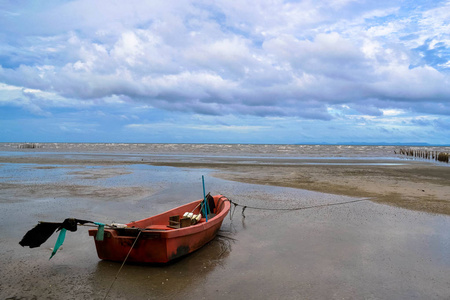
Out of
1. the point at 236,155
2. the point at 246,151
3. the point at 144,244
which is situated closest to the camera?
the point at 144,244

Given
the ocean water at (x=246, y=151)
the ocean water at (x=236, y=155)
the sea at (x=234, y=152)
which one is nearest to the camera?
the ocean water at (x=236, y=155)

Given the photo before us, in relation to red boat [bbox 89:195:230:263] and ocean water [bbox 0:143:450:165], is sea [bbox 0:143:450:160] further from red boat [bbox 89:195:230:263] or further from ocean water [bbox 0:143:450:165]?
red boat [bbox 89:195:230:263]

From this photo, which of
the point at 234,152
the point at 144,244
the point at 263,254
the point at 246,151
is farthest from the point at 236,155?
the point at 144,244

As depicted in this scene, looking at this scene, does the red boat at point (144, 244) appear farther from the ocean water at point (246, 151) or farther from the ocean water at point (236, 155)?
the ocean water at point (246, 151)

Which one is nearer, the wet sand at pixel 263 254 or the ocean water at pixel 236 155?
the wet sand at pixel 263 254

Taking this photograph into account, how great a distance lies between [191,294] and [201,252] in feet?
6.63

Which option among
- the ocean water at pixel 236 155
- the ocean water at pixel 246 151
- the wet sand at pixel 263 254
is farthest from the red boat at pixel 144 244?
the ocean water at pixel 246 151

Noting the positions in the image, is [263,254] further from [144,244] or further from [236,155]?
[236,155]

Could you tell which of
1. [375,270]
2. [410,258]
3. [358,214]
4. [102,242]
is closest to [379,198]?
[358,214]

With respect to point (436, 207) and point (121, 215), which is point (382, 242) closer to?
point (436, 207)

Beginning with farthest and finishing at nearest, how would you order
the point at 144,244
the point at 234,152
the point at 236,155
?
the point at 234,152
the point at 236,155
the point at 144,244

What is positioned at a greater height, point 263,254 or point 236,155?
point 236,155

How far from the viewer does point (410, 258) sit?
24.0 ft

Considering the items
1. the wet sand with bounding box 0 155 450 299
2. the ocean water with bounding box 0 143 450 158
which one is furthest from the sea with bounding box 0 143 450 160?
the wet sand with bounding box 0 155 450 299
